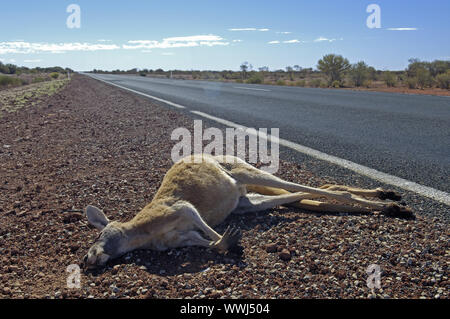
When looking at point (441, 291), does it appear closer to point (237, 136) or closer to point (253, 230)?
Result: point (253, 230)

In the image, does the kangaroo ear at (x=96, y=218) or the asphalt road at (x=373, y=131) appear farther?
the asphalt road at (x=373, y=131)

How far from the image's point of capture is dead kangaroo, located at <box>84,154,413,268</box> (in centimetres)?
329

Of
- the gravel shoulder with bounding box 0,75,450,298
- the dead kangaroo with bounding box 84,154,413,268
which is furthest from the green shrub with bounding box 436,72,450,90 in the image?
the dead kangaroo with bounding box 84,154,413,268

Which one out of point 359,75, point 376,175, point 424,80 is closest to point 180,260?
point 376,175

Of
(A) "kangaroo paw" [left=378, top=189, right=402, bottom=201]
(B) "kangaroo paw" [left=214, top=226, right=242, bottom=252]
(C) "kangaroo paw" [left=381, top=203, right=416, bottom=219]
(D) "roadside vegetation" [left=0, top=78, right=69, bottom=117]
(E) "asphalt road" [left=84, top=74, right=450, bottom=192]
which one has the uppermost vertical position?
(D) "roadside vegetation" [left=0, top=78, right=69, bottom=117]

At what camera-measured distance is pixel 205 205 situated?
3.75 meters

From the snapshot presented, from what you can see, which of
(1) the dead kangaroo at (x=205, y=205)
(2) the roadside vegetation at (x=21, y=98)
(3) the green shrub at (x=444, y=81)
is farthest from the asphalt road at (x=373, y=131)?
(3) the green shrub at (x=444, y=81)

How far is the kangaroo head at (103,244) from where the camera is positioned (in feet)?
10.1

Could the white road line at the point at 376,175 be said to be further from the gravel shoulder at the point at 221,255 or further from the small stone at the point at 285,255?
the small stone at the point at 285,255

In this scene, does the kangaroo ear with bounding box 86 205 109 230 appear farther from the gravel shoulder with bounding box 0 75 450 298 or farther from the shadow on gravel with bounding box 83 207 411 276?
the shadow on gravel with bounding box 83 207 411 276

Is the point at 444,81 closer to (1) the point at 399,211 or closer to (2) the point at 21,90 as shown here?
(1) the point at 399,211

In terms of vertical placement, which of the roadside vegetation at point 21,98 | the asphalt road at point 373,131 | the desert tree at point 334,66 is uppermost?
the desert tree at point 334,66
